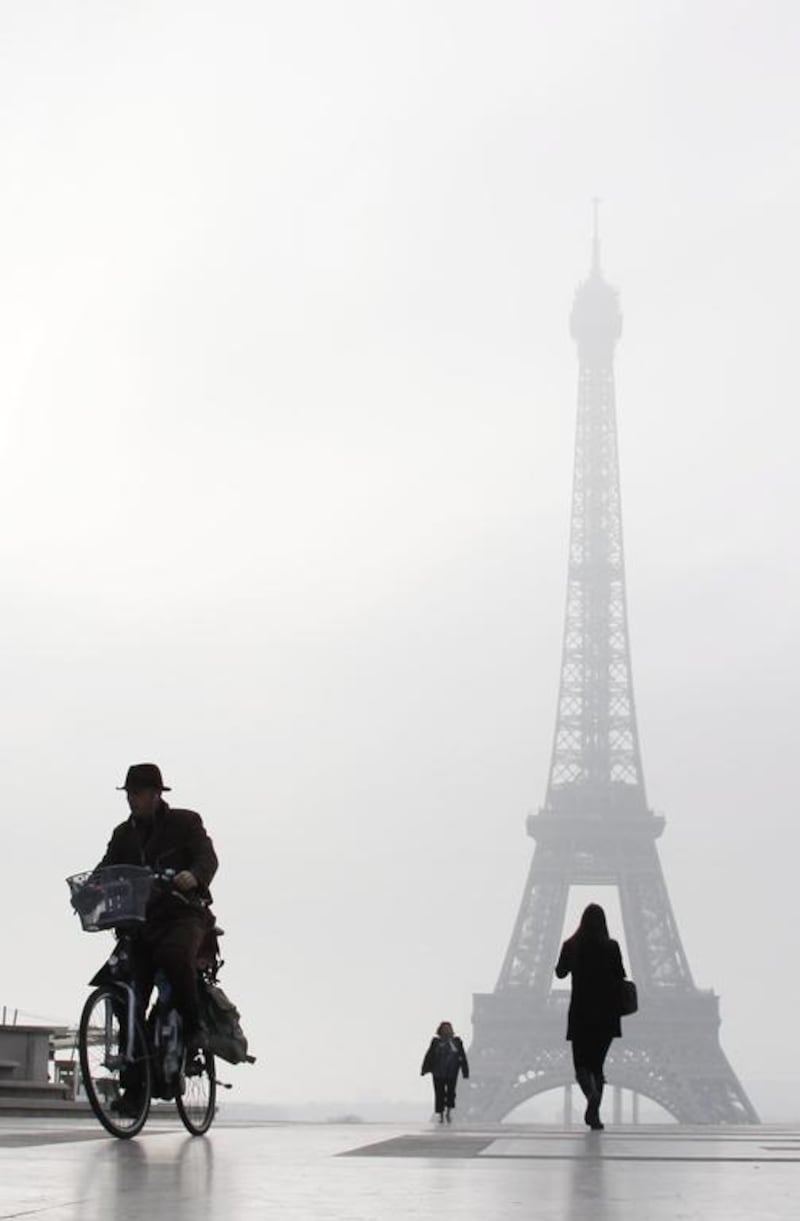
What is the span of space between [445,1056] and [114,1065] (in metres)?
19.1

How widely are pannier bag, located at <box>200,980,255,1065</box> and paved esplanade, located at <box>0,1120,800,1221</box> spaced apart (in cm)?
40

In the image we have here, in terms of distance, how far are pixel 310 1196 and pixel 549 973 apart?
72004 millimetres

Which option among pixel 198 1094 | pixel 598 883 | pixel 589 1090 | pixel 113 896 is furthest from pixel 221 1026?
pixel 598 883

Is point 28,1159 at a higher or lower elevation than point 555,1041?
lower

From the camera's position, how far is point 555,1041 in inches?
2847

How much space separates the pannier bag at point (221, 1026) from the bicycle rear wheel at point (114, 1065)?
16.6 inches

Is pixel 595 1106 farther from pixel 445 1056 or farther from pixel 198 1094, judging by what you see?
pixel 445 1056

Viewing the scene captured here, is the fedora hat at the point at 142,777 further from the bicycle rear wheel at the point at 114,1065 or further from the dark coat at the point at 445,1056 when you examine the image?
the dark coat at the point at 445,1056

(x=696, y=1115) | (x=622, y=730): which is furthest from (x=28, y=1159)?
(x=622, y=730)

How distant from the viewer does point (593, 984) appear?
43.5ft

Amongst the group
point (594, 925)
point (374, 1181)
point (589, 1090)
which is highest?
point (594, 925)

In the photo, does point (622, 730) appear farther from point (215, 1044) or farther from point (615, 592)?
point (215, 1044)

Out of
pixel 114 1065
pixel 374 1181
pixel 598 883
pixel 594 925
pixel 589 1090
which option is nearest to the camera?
pixel 374 1181

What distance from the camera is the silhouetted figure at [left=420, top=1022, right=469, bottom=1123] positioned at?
26.1 metres
